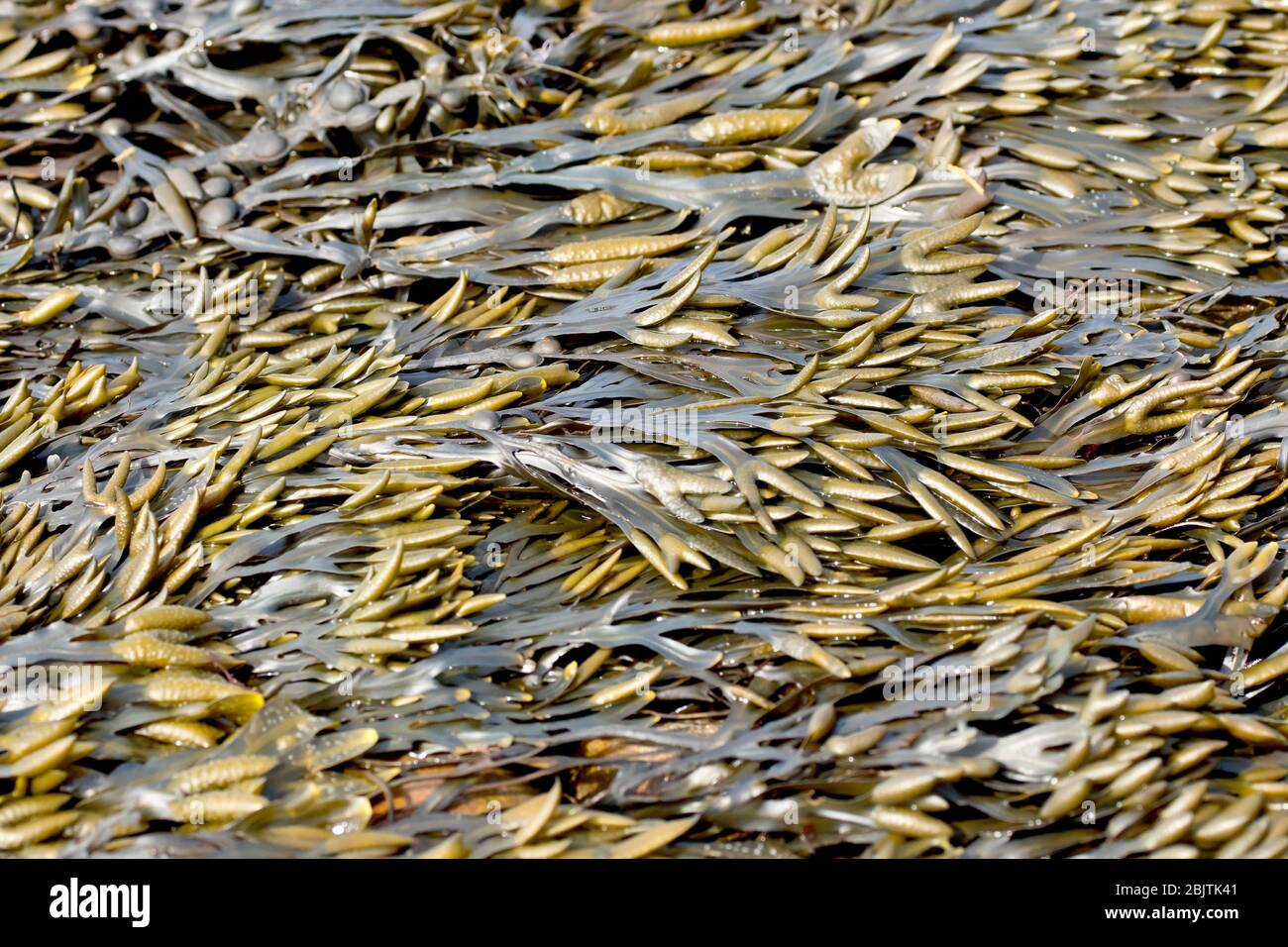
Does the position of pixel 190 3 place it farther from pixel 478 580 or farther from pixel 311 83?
pixel 478 580

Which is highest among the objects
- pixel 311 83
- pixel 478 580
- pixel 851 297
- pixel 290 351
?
pixel 311 83

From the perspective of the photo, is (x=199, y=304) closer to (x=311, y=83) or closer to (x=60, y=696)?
(x=311, y=83)

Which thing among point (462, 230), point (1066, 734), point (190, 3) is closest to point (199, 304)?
point (462, 230)

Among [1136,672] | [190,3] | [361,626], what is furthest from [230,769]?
[190,3]

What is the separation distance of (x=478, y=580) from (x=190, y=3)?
1.68 m

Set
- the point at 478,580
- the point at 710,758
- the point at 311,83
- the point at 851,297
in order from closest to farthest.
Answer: the point at 710,758 → the point at 478,580 → the point at 851,297 → the point at 311,83

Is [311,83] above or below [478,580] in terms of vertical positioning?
above

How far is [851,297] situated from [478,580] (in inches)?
33.6

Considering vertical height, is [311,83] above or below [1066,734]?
above

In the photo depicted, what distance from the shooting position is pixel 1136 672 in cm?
159

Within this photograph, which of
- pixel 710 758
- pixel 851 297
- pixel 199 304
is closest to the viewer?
pixel 710 758

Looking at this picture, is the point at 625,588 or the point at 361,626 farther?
the point at 625,588

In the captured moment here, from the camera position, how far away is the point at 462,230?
2262 mm
